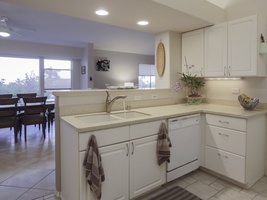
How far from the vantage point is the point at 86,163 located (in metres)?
1.65

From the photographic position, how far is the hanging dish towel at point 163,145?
7.02 ft

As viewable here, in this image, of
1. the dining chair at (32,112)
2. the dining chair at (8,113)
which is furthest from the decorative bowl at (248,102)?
the dining chair at (8,113)

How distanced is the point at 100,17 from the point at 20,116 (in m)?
3.31

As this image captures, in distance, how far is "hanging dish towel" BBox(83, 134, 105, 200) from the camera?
1.62 m

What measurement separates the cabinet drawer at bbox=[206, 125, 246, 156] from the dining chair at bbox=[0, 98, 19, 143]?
146 inches

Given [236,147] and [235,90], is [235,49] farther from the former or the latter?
[236,147]

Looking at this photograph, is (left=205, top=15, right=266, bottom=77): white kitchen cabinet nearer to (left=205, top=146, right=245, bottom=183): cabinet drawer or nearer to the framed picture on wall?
→ (left=205, top=146, right=245, bottom=183): cabinet drawer

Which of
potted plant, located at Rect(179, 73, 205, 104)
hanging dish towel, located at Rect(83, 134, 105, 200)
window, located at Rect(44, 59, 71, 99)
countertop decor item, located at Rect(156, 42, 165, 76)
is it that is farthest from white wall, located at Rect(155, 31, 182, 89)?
window, located at Rect(44, 59, 71, 99)

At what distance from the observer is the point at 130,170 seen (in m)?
1.97

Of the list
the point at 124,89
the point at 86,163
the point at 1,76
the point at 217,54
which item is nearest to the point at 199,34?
the point at 217,54

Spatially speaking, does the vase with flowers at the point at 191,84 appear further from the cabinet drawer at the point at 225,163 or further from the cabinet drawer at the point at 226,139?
the cabinet drawer at the point at 225,163

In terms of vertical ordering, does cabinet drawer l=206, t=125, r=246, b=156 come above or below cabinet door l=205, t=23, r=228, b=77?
below

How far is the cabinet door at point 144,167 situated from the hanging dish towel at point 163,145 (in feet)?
0.15

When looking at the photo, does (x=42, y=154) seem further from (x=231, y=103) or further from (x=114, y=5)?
(x=231, y=103)
